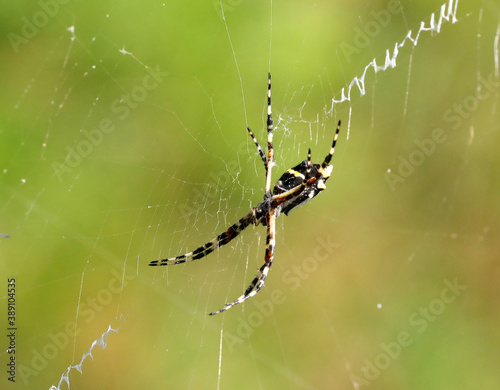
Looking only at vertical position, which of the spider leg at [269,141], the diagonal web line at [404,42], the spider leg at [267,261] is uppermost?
the diagonal web line at [404,42]

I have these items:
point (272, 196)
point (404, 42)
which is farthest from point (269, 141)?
point (404, 42)

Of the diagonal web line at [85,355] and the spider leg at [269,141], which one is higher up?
the spider leg at [269,141]

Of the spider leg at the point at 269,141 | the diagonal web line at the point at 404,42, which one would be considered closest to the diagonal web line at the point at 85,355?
the spider leg at the point at 269,141

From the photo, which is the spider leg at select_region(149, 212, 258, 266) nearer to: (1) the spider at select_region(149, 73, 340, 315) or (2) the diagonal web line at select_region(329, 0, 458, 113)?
(1) the spider at select_region(149, 73, 340, 315)

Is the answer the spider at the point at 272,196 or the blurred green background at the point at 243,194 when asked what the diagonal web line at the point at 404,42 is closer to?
the blurred green background at the point at 243,194

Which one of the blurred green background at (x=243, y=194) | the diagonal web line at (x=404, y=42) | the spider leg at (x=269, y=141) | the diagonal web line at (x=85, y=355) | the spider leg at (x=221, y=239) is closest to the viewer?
the spider leg at (x=269, y=141)

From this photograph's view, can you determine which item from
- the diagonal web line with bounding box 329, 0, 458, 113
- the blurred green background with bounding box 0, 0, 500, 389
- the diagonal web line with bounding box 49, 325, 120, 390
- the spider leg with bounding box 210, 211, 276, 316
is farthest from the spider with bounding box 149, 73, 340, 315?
the diagonal web line with bounding box 329, 0, 458, 113

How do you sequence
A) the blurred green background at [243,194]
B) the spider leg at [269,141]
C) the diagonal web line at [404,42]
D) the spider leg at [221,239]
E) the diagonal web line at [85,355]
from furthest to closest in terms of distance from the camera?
the diagonal web line at [404,42]
the blurred green background at [243,194]
the diagonal web line at [85,355]
the spider leg at [221,239]
the spider leg at [269,141]

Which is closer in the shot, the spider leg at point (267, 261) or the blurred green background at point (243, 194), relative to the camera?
the spider leg at point (267, 261)

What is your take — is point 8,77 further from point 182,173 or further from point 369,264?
point 369,264
